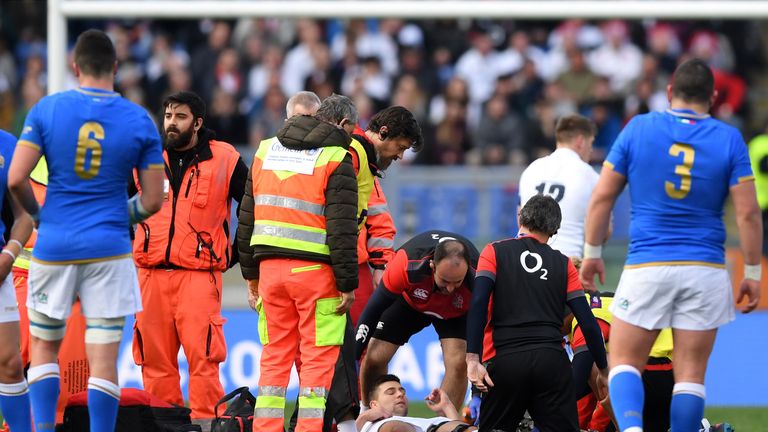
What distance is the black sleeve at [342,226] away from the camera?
7.89 metres

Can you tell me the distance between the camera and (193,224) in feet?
29.7

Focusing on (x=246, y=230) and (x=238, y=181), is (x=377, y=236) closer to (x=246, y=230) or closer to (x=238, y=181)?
(x=238, y=181)

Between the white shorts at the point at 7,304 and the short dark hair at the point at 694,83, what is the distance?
378 cm

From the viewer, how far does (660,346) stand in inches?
341

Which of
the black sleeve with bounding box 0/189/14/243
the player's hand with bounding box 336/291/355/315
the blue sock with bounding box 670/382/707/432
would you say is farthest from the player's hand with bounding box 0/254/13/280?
the blue sock with bounding box 670/382/707/432

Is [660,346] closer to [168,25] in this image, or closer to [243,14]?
[243,14]

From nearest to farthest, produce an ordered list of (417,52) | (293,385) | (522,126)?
(293,385)
(522,126)
(417,52)

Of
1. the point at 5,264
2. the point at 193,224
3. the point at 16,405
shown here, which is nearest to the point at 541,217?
the point at 193,224

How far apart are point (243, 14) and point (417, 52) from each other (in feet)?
18.6

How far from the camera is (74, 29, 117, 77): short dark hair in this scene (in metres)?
7.10

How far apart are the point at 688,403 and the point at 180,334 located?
133 inches

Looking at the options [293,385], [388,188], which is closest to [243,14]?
[388,188]

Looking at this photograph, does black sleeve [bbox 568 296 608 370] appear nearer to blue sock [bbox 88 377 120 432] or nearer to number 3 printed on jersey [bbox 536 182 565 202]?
number 3 printed on jersey [bbox 536 182 565 202]

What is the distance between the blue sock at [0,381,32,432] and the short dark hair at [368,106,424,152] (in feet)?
9.39
